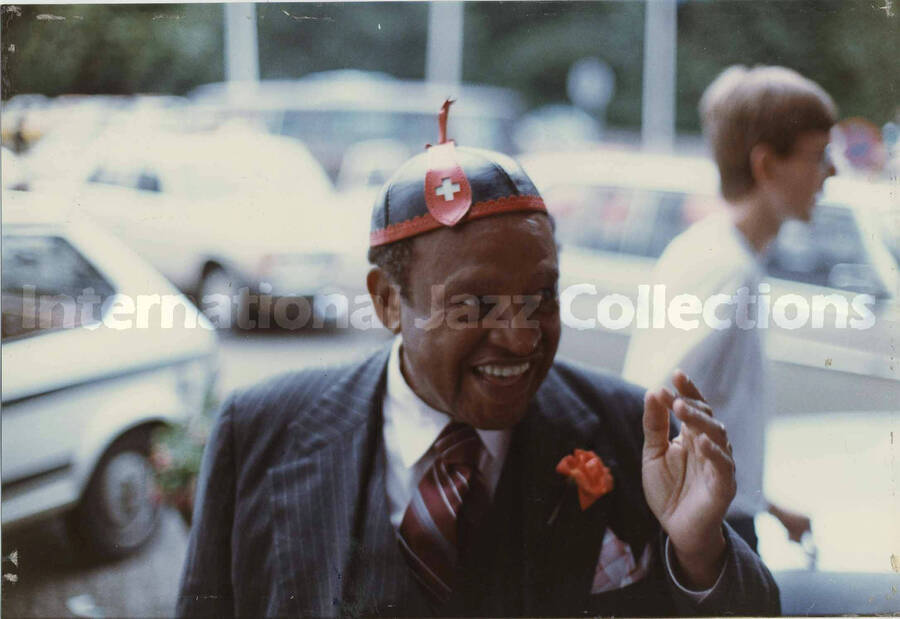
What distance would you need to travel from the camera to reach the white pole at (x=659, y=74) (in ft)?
8.69

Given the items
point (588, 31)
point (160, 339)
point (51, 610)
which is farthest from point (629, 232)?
point (51, 610)

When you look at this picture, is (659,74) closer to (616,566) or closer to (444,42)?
(444,42)

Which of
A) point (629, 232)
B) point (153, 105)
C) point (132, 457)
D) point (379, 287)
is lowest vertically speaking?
point (132, 457)

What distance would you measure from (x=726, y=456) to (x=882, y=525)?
0.70m

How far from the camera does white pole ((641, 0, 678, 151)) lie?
265 centimetres

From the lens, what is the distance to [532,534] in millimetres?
2553

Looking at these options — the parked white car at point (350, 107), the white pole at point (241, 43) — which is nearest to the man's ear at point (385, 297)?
the parked white car at point (350, 107)

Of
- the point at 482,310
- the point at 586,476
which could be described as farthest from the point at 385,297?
the point at 586,476

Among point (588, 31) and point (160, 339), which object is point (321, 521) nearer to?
point (160, 339)

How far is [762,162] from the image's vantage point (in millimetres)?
2658

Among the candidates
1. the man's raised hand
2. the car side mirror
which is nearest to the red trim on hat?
the man's raised hand

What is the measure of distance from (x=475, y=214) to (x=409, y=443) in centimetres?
66

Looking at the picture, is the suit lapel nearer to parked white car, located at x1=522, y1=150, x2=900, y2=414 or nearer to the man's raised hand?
parked white car, located at x1=522, y1=150, x2=900, y2=414

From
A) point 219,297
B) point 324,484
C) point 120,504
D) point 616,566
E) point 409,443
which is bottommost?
point 616,566
